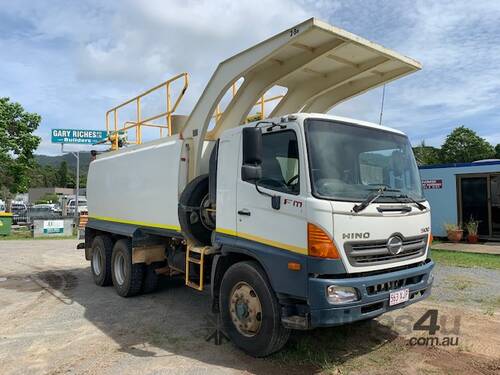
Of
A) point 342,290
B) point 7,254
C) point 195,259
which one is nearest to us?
point 342,290

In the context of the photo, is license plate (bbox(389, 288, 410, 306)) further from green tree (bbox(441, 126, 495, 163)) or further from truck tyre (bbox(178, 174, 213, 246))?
green tree (bbox(441, 126, 495, 163))

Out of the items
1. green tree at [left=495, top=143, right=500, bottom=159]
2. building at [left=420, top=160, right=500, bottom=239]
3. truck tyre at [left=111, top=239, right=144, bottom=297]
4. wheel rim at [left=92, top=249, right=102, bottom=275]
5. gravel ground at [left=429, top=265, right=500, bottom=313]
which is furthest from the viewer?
green tree at [left=495, top=143, right=500, bottom=159]

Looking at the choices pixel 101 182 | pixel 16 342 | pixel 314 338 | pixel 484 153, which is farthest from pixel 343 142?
pixel 484 153

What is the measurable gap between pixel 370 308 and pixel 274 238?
→ 119 centimetres

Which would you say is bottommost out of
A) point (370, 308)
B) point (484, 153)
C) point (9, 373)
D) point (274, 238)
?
point (9, 373)

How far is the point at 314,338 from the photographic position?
17.5 ft

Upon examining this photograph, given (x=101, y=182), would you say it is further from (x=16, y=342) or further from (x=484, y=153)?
(x=484, y=153)

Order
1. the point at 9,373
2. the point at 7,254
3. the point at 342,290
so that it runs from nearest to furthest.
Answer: the point at 342,290
the point at 9,373
the point at 7,254

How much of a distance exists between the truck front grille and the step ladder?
2072 mm

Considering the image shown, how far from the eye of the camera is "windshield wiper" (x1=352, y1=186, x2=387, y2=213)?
4.29m

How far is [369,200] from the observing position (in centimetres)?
442

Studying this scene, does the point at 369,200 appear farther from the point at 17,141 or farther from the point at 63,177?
the point at 63,177

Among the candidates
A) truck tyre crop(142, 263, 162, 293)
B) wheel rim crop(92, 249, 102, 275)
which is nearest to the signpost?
wheel rim crop(92, 249, 102, 275)

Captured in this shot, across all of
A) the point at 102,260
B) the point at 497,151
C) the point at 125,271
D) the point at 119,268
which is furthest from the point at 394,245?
the point at 497,151
